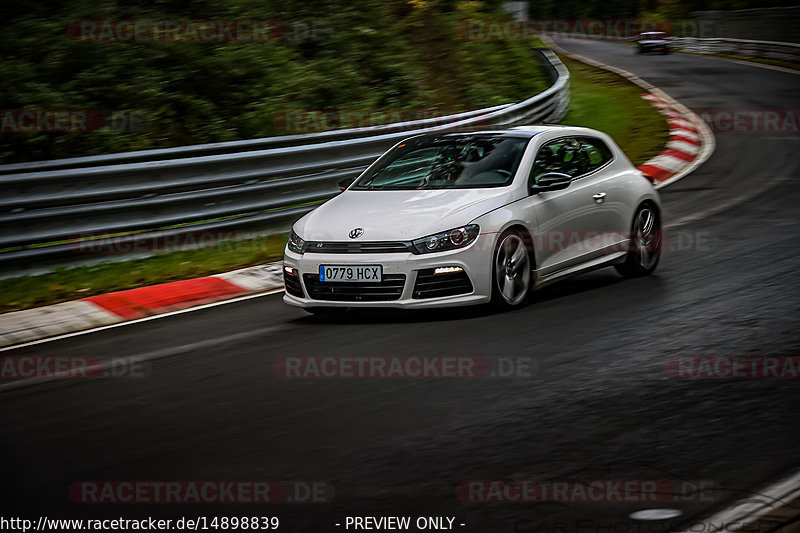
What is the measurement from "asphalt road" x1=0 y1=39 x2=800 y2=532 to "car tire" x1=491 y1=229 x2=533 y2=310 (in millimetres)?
177

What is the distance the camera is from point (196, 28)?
15.8m

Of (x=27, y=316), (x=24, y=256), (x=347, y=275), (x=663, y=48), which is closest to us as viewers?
(x=347, y=275)

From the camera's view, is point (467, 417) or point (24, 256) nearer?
point (467, 417)

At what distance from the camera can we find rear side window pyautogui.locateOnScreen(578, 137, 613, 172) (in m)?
9.35

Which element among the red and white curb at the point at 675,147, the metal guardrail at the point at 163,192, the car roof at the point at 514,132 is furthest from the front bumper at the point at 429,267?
the red and white curb at the point at 675,147

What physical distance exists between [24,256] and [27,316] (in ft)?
4.80

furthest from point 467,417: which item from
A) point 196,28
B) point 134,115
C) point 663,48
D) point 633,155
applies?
point 663,48

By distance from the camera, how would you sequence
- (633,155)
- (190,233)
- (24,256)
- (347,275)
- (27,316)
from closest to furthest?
(347,275), (27,316), (24,256), (190,233), (633,155)

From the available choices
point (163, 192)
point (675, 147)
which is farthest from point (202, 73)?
point (675, 147)

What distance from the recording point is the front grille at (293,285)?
8.24 m

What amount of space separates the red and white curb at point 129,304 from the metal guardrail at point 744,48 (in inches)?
1284

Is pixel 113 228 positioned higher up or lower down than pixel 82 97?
lower down

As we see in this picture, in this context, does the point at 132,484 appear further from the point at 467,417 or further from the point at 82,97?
the point at 82,97

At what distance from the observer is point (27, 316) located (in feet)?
30.0
